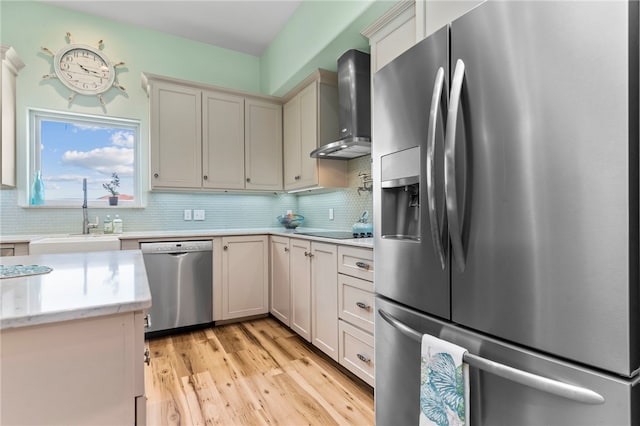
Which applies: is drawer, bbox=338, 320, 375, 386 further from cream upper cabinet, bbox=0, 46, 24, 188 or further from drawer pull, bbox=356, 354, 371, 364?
cream upper cabinet, bbox=0, 46, 24, 188

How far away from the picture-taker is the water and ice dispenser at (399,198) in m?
1.24

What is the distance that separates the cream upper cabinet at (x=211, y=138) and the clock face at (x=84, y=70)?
0.36 meters

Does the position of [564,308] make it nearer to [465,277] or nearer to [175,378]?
[465,277]

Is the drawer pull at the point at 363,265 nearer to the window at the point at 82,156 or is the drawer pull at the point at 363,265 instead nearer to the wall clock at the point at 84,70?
the window at the point at 82,156

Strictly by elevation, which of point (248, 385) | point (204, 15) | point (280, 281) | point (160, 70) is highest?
point (204, 15)

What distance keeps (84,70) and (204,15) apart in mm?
1247

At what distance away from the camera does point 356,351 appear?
198 cm

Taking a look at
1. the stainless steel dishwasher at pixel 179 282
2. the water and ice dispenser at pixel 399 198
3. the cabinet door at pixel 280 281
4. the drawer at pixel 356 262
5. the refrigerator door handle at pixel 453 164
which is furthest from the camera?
the cabinet door at pixel 280 281

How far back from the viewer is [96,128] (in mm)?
3277

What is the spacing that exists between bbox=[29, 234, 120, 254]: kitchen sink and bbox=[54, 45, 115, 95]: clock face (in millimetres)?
1524

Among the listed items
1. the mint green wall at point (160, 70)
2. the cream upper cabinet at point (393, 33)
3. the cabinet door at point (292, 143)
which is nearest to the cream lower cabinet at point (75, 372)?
the cream upper cabinet at point (393, 33)

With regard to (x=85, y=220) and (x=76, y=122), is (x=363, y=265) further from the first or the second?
(x=76, y=122)

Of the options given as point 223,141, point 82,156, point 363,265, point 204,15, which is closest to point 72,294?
point 363,265

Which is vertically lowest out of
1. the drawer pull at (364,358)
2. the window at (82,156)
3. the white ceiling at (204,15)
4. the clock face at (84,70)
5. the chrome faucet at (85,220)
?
the drawer pull at (364,358)
